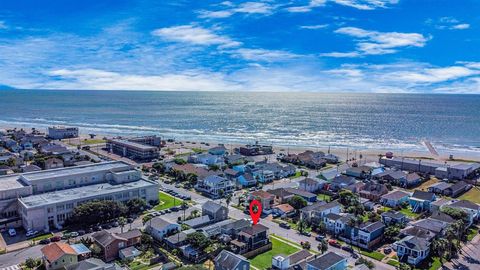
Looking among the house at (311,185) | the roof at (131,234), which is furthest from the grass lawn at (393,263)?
the roof at (131,234)

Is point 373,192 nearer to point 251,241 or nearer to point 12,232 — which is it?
point 251,241

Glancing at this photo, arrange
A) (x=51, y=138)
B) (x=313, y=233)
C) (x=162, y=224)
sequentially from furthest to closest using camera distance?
(x=51, y=138), (x=313, y=233), (x=162, y=224)

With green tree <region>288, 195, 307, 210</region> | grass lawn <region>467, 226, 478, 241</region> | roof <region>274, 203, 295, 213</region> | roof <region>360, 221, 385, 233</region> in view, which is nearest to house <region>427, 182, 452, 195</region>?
grass lawn <region>467, 226, 478, 241</region>

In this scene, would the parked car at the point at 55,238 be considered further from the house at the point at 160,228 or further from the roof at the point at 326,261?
the roof at the point at 326,261

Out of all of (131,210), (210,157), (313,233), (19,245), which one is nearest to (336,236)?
(313,233)

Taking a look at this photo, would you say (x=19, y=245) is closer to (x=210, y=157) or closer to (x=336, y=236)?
(x=336, y=236)

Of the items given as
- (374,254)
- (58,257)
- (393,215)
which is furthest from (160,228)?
(393,215)
